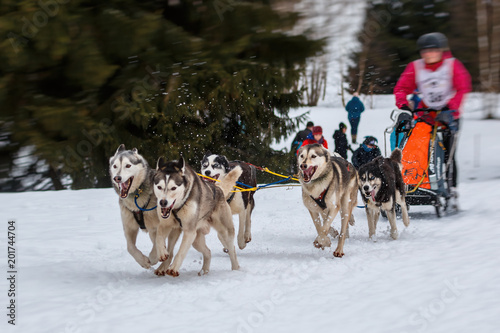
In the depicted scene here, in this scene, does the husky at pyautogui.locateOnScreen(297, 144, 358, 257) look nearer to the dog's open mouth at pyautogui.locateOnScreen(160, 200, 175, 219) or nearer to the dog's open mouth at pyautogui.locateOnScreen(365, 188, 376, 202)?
the dog's open mouth at pyautogui.locateOnScreen(365, 188, 376, 202)

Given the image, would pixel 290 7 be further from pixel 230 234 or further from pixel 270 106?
pixel 270 106

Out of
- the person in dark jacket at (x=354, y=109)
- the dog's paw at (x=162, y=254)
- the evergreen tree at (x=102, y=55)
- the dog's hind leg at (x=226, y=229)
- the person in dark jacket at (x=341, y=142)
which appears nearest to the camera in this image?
the evergreen tree at (x=102, y=55)

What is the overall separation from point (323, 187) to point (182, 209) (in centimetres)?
172

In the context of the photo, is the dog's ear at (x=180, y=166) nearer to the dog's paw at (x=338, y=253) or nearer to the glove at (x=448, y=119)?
the dog's paw at (x=338, y=253)

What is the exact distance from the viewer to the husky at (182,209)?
450cm

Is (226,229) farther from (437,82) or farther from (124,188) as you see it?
(437,82)

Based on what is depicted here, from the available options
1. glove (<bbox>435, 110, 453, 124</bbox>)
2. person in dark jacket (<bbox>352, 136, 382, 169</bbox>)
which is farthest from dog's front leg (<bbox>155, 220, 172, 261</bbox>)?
person in dark jacket (<bbox>352, 136, 382, 169</bbox>)

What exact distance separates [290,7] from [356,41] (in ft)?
1.65

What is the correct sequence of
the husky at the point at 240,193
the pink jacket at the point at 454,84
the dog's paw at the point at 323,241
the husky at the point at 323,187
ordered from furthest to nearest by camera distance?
the pink jacket at the point at 454,84
the husky at the point at 240,193
the dog's paw at the point at 323,241
the husky at the point at 323,187

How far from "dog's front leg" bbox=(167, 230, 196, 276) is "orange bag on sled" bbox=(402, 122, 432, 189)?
10.3 ft

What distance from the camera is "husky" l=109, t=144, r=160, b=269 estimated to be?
184 inches

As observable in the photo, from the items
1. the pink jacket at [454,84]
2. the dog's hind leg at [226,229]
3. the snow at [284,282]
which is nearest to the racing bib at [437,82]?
the pink jacket at [454,84]

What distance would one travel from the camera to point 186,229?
4.66m

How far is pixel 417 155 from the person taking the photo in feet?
21.7
